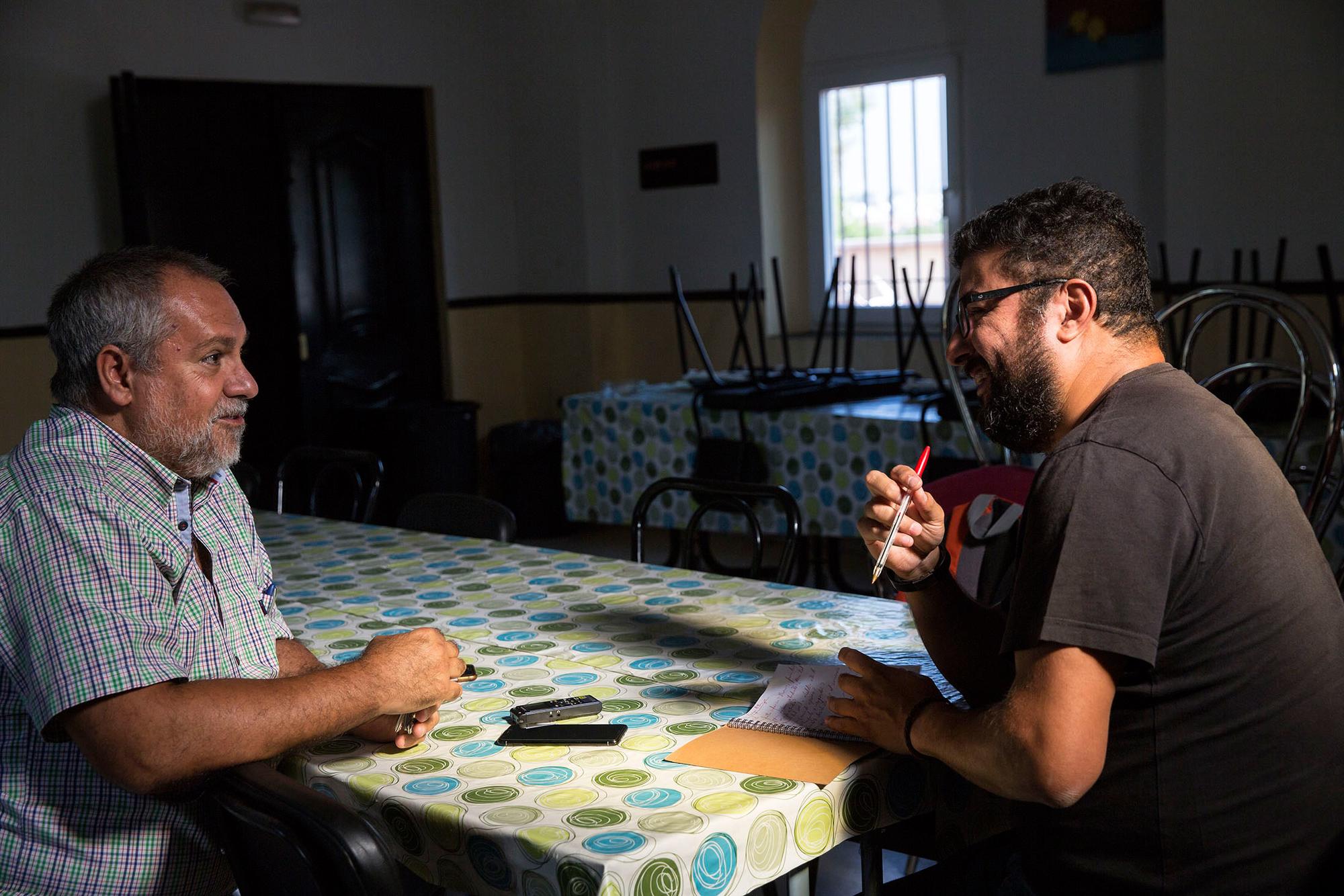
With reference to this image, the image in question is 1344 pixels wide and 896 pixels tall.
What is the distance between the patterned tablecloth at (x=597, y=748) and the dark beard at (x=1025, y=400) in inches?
15.5

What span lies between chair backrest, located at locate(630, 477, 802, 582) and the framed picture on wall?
340 centimetres

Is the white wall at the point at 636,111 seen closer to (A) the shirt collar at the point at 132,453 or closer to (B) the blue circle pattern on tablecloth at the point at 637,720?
(B) the blue circle pattern on tablecloth at the point at 637,720

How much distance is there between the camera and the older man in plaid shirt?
130 cm

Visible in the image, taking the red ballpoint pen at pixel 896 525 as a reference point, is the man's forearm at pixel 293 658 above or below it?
below

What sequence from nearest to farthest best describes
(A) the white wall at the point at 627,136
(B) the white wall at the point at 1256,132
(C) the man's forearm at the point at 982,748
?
(C) the man's forearm at the point at 982,748 → (B) the white wall at the point at 1256,132 → (A) the white wall at the point at 627,136

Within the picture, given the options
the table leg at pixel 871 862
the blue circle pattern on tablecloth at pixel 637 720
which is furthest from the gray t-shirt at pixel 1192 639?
the blue circle pattern on tablecloth at pixel 637 720

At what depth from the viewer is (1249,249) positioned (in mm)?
4754

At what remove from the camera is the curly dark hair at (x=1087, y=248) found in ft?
4.52

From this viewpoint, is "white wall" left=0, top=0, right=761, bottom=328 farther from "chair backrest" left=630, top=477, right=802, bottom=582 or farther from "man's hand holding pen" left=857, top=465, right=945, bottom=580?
"man's hand holding pen" left=857, top=465, right=945, bottom=580

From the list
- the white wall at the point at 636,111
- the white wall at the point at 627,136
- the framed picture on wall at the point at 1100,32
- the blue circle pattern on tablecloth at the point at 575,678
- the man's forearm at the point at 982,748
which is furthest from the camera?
the white wall at the point at 627,136

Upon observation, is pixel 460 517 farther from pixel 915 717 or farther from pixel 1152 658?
pixel 1152 658

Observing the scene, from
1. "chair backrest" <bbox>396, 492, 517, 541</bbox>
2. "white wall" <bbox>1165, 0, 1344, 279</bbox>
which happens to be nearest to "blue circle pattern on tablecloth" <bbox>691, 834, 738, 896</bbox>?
"chair backrest" <bbox>396, 492, 517, 541</bbox>

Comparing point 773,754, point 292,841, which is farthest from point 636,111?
point 292,841

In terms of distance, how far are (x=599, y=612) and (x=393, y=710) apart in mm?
668
